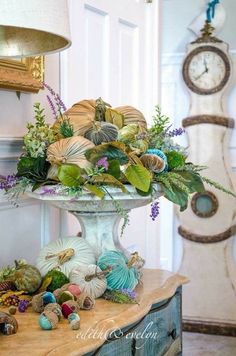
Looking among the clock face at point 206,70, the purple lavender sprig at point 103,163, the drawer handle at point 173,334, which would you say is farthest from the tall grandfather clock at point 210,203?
the purple lavender sprig at point 103,163

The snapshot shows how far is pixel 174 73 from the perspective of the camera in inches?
143

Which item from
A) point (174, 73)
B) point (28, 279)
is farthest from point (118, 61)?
point (174, 73)

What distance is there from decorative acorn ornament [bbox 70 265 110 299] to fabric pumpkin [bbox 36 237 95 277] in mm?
31

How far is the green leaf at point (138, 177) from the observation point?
4.16ft

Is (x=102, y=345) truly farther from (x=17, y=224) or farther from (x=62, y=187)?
(x=17, y=224)

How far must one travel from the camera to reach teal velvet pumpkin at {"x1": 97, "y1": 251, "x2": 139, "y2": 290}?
1.27 meters

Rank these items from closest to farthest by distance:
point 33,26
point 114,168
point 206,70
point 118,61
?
point 33,26 → point 114,168 → point 118,61 → point 206,70

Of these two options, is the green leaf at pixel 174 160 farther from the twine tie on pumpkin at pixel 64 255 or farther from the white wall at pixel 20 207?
the white wall at pixel 20 207

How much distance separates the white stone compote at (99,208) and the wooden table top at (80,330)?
14cm

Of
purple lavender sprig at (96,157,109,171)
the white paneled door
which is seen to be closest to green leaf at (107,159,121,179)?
purple lavender sprig at (96,157,109,171)

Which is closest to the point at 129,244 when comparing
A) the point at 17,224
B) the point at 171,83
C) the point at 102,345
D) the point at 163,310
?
the point at 17,224

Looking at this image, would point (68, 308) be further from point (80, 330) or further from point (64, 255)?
point (64, 255)

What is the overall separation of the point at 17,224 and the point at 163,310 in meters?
0.49

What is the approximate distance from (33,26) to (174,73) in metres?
2.77
